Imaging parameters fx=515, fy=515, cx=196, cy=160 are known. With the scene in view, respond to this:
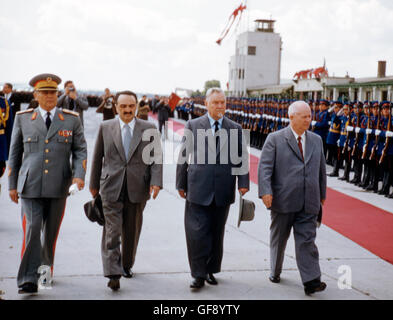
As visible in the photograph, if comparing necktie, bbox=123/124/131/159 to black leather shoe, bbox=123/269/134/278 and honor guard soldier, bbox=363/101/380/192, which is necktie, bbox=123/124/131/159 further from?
honor guard soldier, bbox=363/101/380/192

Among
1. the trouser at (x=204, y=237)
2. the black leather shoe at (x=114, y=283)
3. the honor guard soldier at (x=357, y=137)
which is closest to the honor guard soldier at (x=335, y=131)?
the honor guard soldier at (x=357, y=137)

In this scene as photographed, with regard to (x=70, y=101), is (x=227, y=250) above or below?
below

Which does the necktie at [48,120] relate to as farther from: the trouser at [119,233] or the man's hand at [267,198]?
the man's hand at [267,198]

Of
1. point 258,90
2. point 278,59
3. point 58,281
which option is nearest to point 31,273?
point 58,281

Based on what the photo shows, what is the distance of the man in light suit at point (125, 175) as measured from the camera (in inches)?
187

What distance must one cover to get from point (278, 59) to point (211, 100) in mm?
63197

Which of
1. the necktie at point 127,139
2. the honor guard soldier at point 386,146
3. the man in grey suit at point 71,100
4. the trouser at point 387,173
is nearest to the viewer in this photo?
the necktie at point 127,139

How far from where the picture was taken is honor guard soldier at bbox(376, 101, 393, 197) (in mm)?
10027

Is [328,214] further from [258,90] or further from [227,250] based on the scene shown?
[258,90]

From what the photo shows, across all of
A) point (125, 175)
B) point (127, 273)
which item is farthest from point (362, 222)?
point (125, 175)

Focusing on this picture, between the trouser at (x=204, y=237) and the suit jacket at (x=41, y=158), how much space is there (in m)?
1.12
